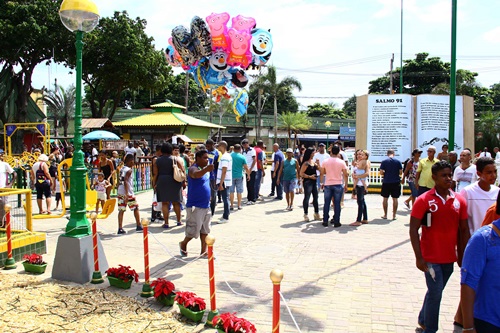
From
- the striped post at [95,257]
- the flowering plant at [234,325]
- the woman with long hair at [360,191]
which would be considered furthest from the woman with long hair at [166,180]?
the flowering plant at [234,325]

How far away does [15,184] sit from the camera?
14.2 metres

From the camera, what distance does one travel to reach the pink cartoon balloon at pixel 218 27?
44.8ft

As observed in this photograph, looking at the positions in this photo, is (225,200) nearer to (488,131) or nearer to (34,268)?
(34,268)

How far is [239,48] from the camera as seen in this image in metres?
13.9

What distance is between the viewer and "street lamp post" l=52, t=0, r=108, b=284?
231 inches

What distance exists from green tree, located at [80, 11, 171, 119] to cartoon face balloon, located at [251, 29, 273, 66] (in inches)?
662

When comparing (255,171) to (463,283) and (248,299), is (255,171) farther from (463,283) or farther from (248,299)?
(463,283)

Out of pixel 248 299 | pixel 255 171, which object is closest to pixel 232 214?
pixel 255 171

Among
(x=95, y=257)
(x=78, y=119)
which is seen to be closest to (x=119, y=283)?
(x=95, y=257)

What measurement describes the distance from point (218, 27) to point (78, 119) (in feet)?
28.5

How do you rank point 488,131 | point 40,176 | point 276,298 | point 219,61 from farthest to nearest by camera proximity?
point 488,131 < point 219,61 < point 40,176 < point 276,298

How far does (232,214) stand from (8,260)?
5.76 meters

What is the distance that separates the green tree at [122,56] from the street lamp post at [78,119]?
75.6 feet

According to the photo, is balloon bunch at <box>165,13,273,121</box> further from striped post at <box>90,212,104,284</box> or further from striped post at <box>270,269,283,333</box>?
striped post at <box>270,269,283,333</box>
